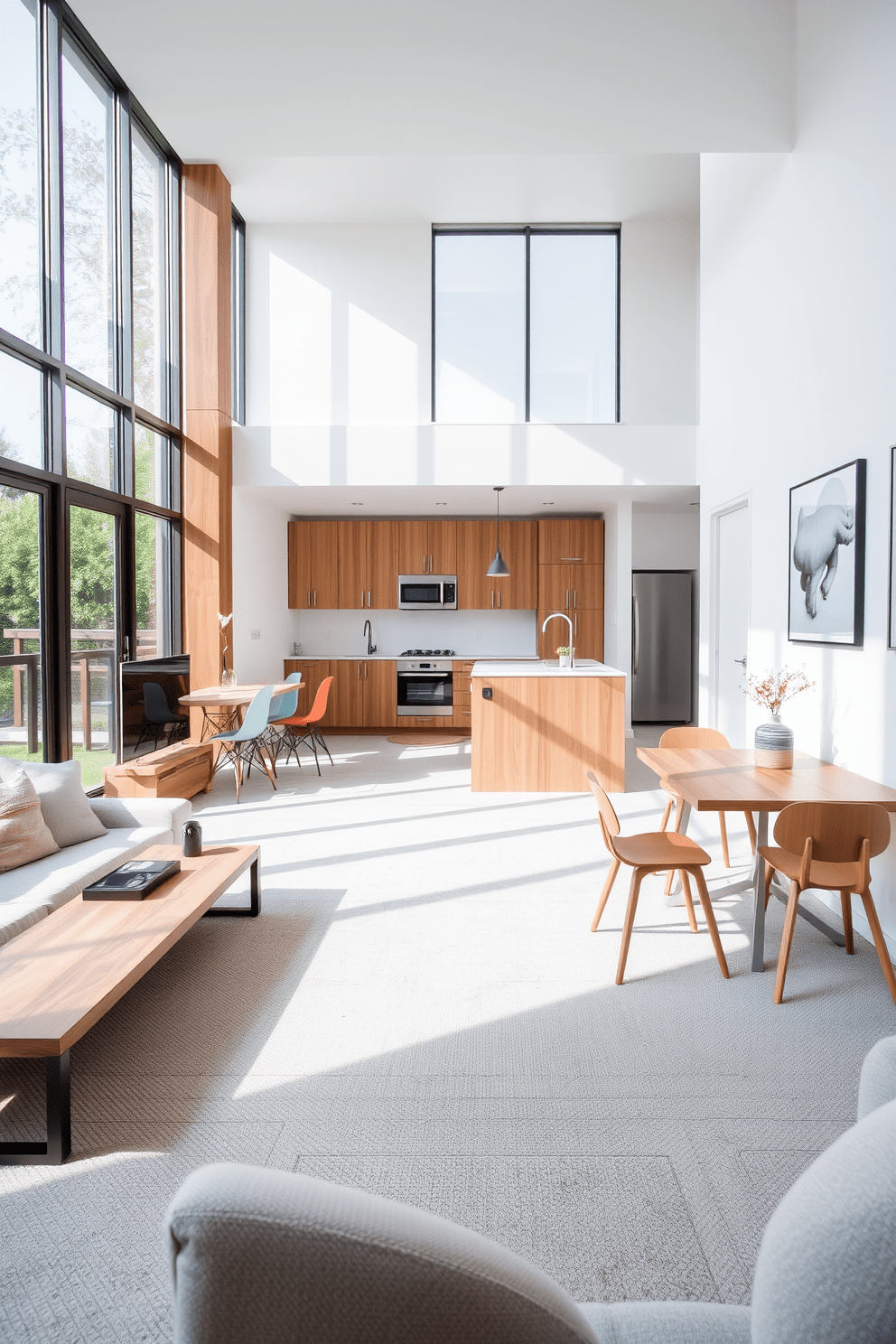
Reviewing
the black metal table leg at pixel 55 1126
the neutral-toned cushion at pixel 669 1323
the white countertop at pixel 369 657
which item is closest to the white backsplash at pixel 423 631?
the white countertop at pixel 369 657

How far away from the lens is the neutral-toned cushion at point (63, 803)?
11.3ft

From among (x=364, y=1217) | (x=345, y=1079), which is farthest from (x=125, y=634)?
(x=364, y=1217)

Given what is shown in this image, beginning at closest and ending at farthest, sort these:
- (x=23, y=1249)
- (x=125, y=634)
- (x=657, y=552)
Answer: (x=23, y=1249)
(x=125, y=634)
(x=657, y=552)

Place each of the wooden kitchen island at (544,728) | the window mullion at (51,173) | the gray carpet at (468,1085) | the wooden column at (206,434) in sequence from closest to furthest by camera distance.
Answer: the gray carpet at (468,1085), the window mullion at (51,173), the wooden kitchen island at (544,728), the wooden column at (206,434)

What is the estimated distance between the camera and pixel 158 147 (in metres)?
6.13

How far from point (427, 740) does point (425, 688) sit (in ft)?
2.22

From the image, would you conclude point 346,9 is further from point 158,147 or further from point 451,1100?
point 451,1100

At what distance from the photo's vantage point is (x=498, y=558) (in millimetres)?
7750

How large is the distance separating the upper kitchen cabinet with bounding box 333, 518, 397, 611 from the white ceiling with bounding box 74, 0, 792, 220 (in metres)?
4.85

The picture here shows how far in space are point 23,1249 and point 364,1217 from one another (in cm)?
145

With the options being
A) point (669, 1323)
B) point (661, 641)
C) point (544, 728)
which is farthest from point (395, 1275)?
point (661, 641)

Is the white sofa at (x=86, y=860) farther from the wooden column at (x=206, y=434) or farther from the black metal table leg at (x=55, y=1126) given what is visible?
the wooden column at (x=206, y=434)

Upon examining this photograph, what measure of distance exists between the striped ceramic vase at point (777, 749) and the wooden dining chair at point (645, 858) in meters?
0.61

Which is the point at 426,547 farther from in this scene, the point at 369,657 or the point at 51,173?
the point at 51,173
